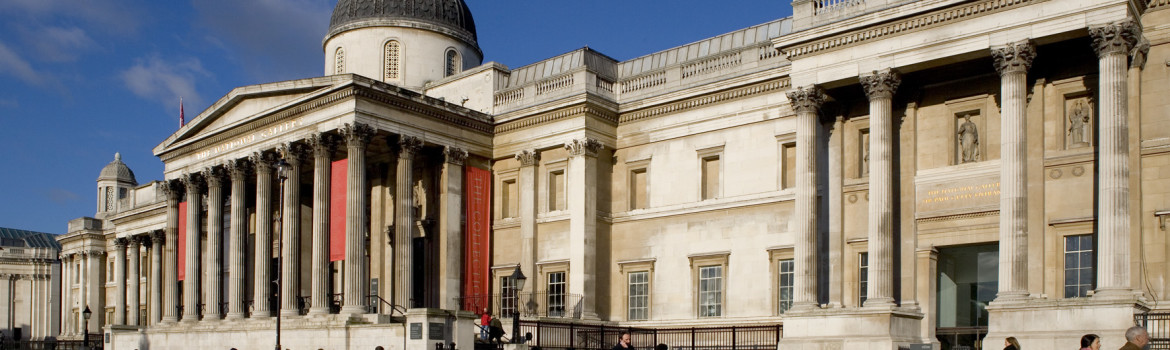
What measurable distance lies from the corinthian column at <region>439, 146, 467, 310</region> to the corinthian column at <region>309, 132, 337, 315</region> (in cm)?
337

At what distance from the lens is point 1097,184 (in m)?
24.8

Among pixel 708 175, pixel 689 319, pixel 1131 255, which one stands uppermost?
pixel 708 175

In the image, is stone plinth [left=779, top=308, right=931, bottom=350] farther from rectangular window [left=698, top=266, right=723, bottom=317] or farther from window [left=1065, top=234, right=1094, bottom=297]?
rectangular window [left=698, top=266, right=723, bottom=317]

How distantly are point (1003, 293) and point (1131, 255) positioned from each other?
2678 millimetres

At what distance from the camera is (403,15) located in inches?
1699

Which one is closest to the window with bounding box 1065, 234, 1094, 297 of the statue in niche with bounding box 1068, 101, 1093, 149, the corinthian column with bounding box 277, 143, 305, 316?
the statue in niche with bounding box 1068, 101, 1093, 149

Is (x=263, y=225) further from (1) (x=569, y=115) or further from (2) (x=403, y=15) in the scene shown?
(1) (x=569, y=115)

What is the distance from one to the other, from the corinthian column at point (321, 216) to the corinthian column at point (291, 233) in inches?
38.0

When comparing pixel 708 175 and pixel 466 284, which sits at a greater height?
pixel 708 175

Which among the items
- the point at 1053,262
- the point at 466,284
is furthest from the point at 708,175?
the point at 1053,262

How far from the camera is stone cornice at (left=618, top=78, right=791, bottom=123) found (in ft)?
104

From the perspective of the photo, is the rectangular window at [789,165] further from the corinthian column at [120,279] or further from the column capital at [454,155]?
the corinthian column at [120,279]

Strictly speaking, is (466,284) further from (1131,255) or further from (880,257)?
(1131,255)

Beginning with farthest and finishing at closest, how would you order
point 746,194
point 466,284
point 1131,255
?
point 466,284 < point 746,194 < point 1131,255
